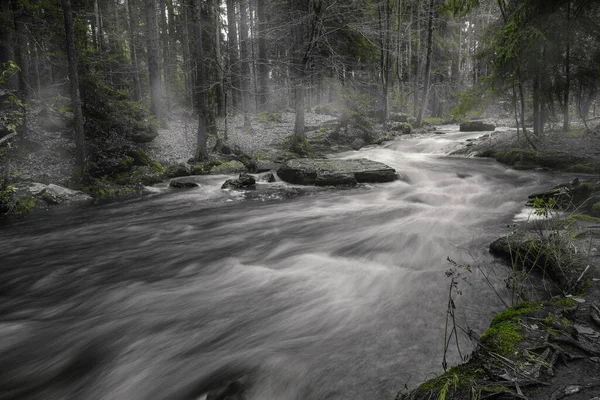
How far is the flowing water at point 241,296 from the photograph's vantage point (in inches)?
123

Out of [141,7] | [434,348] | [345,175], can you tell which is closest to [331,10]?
[345,175]

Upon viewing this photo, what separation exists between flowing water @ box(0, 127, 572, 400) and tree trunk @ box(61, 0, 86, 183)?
2527 mm

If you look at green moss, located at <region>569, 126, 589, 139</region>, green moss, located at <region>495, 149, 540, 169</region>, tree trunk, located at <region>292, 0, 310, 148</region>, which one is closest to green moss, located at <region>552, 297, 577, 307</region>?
green moss, located at <region>495, 149, 540, 169</region>

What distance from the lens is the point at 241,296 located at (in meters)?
4.72

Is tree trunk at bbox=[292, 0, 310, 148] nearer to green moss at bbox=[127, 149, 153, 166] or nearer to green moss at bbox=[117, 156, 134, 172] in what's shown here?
green moss at bbox=[127, 149, 153, 166]

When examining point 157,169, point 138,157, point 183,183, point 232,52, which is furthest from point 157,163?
point 232,52

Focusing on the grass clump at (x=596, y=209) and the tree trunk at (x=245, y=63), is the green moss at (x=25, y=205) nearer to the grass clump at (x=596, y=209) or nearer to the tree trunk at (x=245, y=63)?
the grass clump at (x=596, y=209)

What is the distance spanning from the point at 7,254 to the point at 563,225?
864 centimetres

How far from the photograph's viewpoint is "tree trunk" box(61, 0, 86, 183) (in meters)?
9.98

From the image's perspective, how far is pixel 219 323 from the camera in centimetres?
406

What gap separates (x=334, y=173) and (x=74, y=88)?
26.5ft

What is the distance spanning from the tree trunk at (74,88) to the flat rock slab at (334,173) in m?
6.01

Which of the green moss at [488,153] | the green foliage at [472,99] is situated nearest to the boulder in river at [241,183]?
the green foliage at [472,99]

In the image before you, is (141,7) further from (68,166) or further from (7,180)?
(7,180)
